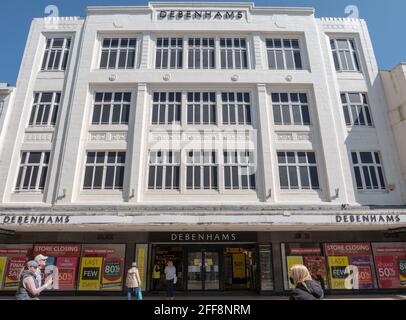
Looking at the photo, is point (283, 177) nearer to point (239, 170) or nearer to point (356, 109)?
point (239, 170)

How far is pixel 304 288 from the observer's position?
11.2ft

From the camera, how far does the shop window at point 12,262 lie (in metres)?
12.8

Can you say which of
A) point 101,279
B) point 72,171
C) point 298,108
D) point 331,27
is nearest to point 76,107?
point 72,171

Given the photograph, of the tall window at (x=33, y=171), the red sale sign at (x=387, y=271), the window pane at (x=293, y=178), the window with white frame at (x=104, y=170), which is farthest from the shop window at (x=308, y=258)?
the tall window at (x=33, y=171)

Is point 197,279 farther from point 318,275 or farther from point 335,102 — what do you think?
point 335,102

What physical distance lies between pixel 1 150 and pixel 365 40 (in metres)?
21.3

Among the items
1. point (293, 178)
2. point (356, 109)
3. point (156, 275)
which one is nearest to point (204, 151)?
point (293, 178)

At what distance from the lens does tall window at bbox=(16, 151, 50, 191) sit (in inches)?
559

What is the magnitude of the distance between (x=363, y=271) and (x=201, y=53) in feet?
47.1

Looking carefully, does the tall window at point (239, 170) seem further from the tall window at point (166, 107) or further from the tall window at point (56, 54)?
the tall window at point (56, 54)

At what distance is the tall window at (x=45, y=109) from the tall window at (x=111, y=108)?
214cm

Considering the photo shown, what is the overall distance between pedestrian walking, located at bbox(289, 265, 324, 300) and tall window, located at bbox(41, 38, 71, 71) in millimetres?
17498

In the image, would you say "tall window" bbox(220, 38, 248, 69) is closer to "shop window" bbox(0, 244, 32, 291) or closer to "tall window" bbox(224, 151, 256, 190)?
"tall window" bbox(224, 151, 256, 190)

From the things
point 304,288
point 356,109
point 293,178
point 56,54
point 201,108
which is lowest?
point 304,288
